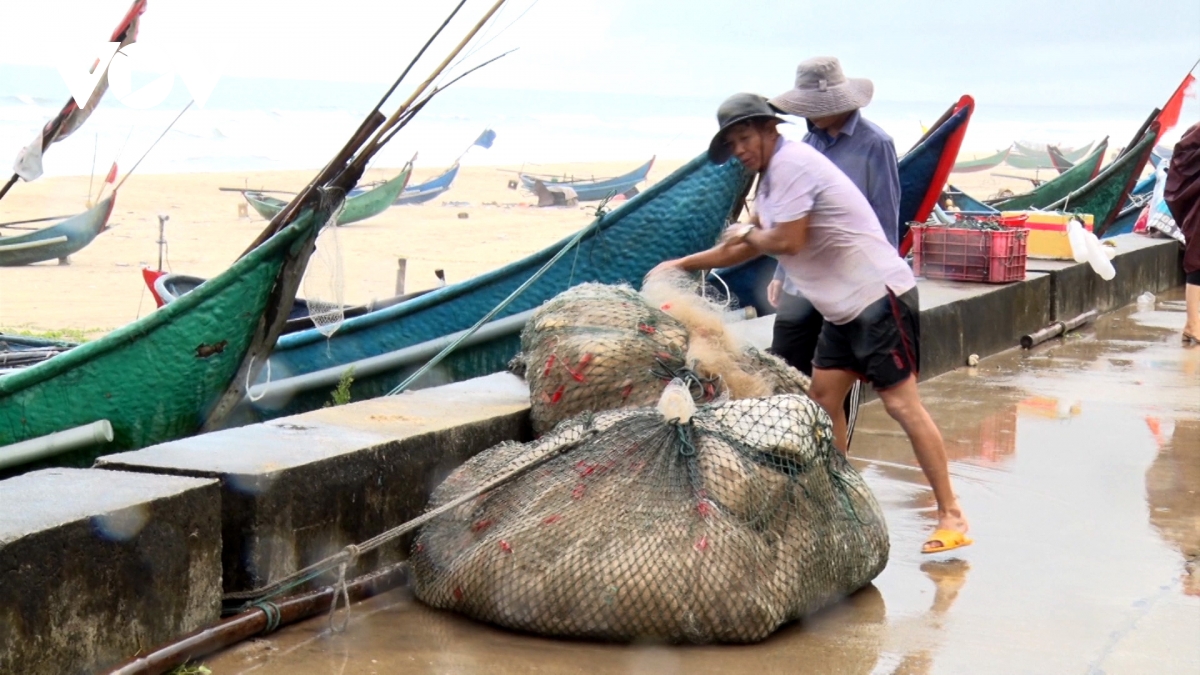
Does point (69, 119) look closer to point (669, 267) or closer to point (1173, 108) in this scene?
point (669, 267)

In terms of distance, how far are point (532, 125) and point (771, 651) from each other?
74191 mm

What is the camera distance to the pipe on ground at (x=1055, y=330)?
836 centimetres

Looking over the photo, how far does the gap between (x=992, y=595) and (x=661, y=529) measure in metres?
1.08

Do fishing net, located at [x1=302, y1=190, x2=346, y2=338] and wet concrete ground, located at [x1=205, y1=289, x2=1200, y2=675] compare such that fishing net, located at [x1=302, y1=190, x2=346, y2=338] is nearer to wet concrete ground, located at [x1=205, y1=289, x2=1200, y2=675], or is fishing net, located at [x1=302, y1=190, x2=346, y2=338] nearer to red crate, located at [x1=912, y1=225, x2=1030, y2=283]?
wet concrete ground, located at [x1=205, y1=289, x2=1200, y2=675]

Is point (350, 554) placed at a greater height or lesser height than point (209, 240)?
lesser

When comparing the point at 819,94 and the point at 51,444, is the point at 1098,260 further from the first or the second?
the point at 51,444

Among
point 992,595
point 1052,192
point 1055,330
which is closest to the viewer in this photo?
point 992,595

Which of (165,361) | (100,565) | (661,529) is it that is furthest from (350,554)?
(165,361)

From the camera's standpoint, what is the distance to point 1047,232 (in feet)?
31.6

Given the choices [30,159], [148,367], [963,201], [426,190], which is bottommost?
[148,367]

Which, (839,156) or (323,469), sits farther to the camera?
(839,156)

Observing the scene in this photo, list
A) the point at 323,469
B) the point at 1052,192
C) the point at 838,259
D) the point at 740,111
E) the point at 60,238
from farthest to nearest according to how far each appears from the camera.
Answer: the point at 60,238 < the point at 1052,192 < the point at 838,259 < the point at 740,111 < the point at 323,469

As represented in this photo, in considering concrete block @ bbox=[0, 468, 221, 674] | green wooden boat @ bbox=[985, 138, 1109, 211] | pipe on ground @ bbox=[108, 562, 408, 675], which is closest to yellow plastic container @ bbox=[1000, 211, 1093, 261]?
green wooden boat @ bbox=[985, 138, 1109, 211]

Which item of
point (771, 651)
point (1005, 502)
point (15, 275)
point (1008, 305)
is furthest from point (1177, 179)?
point (15, 275)
